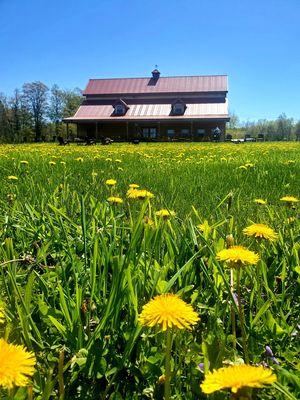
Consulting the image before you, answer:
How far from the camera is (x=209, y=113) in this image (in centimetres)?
4222

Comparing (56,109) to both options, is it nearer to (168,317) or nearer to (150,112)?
(150,112)

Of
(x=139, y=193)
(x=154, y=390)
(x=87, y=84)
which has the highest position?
(x=87, y=84)

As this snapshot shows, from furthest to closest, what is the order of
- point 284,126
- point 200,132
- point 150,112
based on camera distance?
point 284,126
point 150,112
point 200,132

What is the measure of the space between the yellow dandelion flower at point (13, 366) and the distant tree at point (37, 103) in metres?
75.1

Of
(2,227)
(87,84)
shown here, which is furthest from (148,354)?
(87,84)

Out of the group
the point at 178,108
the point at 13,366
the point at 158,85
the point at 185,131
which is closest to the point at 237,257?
the point at 13,366

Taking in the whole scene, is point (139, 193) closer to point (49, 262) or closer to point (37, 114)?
point (49, 262)

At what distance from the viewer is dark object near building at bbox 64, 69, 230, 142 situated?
4212 cm

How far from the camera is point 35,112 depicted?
→ 74.3 metres

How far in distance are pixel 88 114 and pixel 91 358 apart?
147ft

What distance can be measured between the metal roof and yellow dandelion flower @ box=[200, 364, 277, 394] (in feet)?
135

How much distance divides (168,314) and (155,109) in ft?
145

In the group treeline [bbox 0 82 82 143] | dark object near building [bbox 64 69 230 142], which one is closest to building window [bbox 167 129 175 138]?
dark object near building [bbox 64 69 230 142]

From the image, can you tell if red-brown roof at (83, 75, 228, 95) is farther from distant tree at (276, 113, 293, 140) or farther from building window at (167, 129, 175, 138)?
distant tree at (276, 113, 293, 140)
